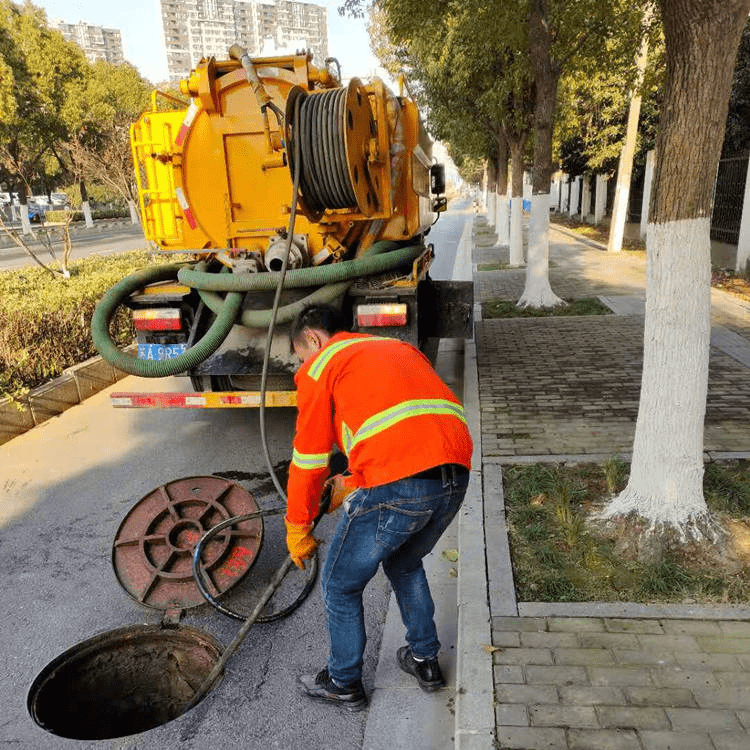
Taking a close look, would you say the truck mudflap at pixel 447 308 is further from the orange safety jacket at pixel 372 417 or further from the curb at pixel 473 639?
the orange safety jacket at pixel 372 417

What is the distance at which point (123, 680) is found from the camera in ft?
9.82

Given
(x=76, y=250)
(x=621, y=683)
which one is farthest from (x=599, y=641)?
(x=76, y=250)

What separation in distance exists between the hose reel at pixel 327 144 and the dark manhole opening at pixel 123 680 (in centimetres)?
279

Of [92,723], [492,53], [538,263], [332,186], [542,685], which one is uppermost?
[492,53]

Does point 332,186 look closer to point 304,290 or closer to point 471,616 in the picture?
point 304,290

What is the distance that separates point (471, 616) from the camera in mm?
2799

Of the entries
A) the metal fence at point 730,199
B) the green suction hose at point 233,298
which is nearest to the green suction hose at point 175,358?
the green suction hose at point 233,298

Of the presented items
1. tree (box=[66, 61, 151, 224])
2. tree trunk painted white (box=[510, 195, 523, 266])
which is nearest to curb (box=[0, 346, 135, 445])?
tree (box=[66, 61, 151, 224])

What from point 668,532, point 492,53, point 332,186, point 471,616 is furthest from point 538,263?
point 471,616

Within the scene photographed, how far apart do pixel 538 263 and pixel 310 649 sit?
295 inches

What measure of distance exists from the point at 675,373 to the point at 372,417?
187 cm

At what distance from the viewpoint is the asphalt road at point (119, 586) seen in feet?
8.31

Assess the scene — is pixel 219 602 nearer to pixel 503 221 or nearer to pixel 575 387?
pixel 575 387

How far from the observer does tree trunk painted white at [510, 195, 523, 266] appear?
14.1 metres
